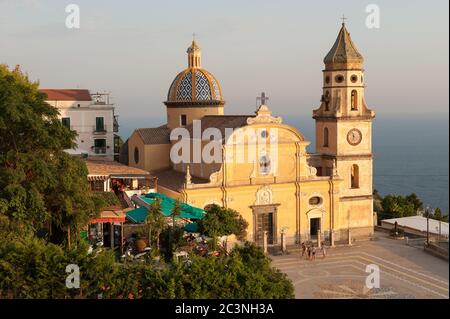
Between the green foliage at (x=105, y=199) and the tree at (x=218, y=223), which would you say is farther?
the tree at (x=218, y=223)

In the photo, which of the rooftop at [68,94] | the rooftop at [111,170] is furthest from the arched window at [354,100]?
the rooftop at [68,94]

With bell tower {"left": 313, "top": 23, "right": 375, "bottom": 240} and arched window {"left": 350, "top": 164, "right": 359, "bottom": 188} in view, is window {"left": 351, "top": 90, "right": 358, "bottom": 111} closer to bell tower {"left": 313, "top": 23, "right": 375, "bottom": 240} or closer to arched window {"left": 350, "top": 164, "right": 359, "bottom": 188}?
bell tower {"left": 313, "top": 23, "right": 375, "bottom": 240}

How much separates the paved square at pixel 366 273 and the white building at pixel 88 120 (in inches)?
737

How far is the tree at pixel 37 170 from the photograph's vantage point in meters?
26.4

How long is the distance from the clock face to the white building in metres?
18.6

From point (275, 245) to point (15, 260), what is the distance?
22588 millimetres

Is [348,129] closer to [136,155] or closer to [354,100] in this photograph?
[354,100]

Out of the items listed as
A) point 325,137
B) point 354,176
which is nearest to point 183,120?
point 325,137

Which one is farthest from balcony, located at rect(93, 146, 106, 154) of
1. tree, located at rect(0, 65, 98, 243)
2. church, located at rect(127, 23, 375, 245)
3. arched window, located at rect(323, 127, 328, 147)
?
tree, located at rect(0, 65, 98, 243)

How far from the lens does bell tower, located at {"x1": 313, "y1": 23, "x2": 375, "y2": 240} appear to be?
44562 mm

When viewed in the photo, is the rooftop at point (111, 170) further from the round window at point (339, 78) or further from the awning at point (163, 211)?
the round window at point (339, 78)
